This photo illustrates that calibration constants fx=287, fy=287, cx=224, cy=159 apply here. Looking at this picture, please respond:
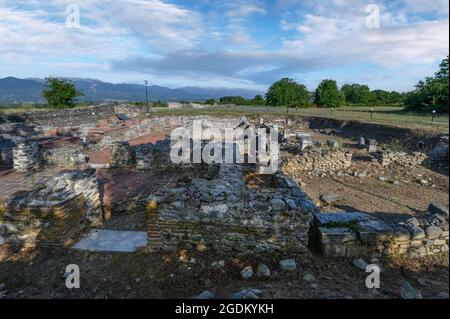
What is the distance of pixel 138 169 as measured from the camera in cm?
921

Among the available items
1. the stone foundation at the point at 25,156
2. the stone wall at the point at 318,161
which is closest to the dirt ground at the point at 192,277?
the stone foundation at the point at 25,156

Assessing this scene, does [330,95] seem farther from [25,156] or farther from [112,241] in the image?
[112,241]

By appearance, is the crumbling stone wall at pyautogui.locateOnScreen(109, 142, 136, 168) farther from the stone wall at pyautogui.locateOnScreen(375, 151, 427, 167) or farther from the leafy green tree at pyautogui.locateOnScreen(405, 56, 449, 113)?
the leafy green tree at pyautogui.locateOnScreen(405, 56, 449, 113)

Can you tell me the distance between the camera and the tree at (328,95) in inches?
1725

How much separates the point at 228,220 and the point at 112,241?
217cm

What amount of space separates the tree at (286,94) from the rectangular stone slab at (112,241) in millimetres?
42764

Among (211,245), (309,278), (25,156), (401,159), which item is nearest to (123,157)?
(25,156)

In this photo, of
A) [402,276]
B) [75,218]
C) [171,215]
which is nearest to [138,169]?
[75,218]

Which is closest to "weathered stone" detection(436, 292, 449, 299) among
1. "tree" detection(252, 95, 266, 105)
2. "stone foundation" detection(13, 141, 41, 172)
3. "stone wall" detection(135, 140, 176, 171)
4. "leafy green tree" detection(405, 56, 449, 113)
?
"stone wall" detection(135, 140, 176, 171)

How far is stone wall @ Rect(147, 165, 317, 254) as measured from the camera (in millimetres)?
4270

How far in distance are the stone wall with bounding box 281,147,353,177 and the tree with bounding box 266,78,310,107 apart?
35.0 metres

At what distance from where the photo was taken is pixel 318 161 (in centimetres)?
1119

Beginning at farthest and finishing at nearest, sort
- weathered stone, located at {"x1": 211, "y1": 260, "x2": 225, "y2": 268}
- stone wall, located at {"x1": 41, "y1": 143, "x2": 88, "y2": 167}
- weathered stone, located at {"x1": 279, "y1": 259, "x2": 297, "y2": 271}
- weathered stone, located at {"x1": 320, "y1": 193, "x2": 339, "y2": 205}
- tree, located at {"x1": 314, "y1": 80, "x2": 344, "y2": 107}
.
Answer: tree, located at {"x1": 314, "y1": 80, "x2": 344, "y2": 107}
stone wall, located at {"x1": 41, "y1": 143, "x2": 88, "y2": 167}
weathered stone, located at {"x1": 320, "y1": 193, "x2": 339, "y2": 205}
weathered stone, located at {"x1": 211, "y1": 260, "x2": 225, "y2": 268}
weathered stone, located at {"x1": 279, "y1": 259, "x2": 297, "y2": 271}
